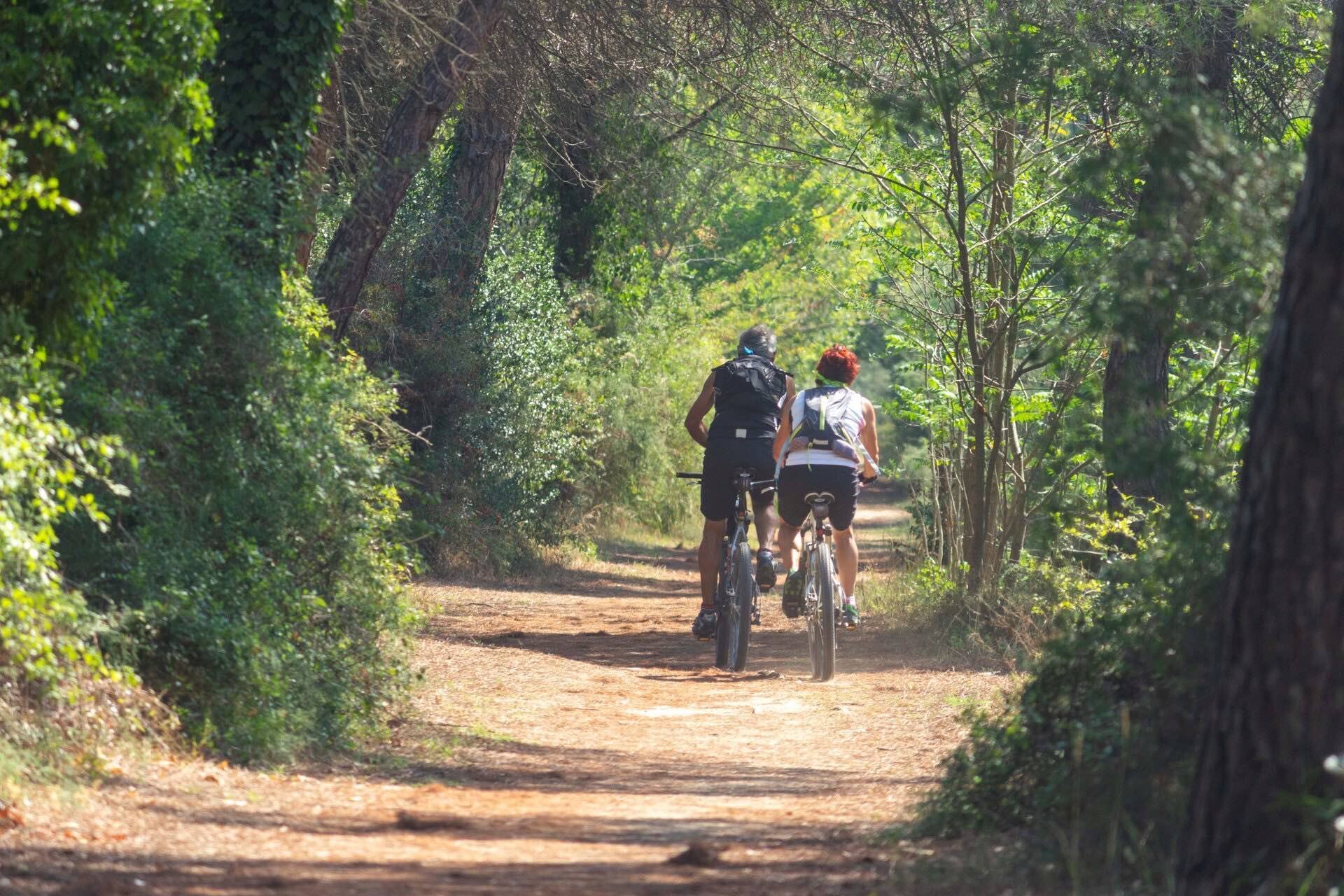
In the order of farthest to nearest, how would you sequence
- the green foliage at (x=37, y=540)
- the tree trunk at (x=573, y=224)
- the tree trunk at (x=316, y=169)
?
the tree trunk at (x=573, y=224) → the tree trunk at (x=316, y=169) → the green foliage at (x=37, y=540)

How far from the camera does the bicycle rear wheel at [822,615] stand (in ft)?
33.2

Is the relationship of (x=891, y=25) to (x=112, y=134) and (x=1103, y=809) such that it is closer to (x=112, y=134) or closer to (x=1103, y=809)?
(x=112, y=134)

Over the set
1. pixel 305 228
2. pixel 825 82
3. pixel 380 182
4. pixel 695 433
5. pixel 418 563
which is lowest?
pixel 418 563

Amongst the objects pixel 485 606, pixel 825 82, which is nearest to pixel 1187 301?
pixel 825 82

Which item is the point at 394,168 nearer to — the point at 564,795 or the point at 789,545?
the point at 789,545

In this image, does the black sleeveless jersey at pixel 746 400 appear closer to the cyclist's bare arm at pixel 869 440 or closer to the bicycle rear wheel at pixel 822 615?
the cyclist's bare arm at pixel 869 440

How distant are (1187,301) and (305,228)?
4244mm

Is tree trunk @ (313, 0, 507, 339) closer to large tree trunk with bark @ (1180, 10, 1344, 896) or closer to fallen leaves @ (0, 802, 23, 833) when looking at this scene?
fallen leaves @ (0, 802, 23, 833)

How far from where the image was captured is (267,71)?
820 centimetres

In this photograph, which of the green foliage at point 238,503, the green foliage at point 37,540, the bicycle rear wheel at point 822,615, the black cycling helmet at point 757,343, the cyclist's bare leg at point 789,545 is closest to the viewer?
the green foliage at point 37,540

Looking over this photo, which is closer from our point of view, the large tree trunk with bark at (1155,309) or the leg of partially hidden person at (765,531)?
the large tree trunk with bark at (1155,309)

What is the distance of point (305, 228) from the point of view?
7809 mm

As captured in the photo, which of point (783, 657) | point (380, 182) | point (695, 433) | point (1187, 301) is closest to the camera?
point (1187, 301)

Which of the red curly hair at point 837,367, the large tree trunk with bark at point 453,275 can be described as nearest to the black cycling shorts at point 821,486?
the red curly hair at point 837,367
